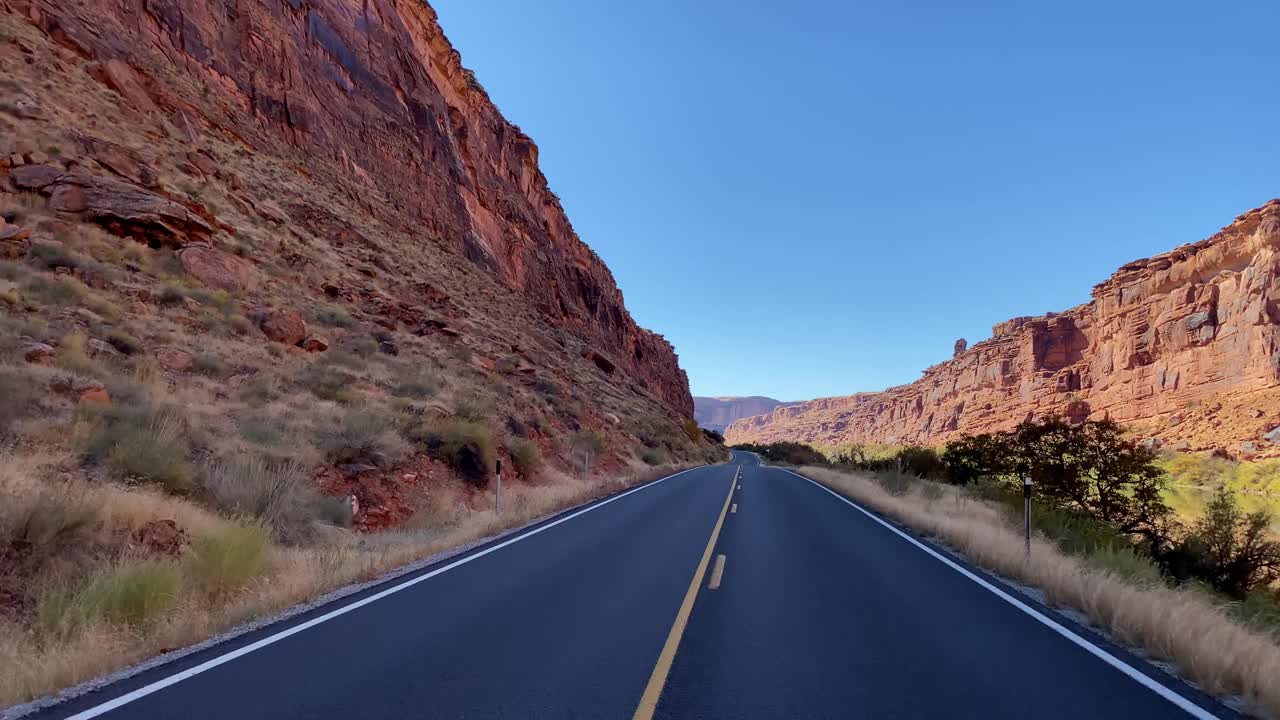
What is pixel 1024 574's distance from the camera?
27.2 ft

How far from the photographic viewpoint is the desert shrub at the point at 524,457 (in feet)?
60.2

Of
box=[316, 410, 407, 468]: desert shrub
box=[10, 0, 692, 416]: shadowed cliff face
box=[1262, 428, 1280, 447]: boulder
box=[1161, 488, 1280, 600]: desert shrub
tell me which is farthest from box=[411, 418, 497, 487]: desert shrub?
box=[1262, 428, 1280, 447]: boulder

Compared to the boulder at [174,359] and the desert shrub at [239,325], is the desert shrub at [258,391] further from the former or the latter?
the desert shrub at [239,325]

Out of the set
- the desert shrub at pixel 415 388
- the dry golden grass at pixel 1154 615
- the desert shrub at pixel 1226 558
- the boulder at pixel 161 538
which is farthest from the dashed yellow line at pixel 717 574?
the desert shrub at pixel 415 388

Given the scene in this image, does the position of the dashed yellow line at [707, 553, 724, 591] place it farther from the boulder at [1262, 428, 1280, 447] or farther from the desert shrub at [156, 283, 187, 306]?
the boulder at [1262, 428, 1280, 447]

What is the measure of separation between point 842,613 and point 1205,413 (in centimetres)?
8006

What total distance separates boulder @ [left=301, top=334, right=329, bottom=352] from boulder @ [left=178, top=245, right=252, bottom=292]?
3.30 m

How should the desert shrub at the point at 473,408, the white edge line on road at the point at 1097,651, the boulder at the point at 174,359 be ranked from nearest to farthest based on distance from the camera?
1. the white edge line on road at the point at 1097,651
2. the boulder at the point at 174,359
3. the desert shrub at the point at 473,408

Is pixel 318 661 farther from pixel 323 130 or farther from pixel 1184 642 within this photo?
pixel 323 130

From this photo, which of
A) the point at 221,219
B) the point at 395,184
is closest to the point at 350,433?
the point at 221,219

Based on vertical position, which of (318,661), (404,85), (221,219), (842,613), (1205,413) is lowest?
(318,661)

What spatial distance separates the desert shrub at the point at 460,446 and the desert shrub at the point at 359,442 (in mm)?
1010

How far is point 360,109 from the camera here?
142ft

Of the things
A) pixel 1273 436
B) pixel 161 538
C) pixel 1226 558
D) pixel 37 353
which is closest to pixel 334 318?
pixel 37 353
